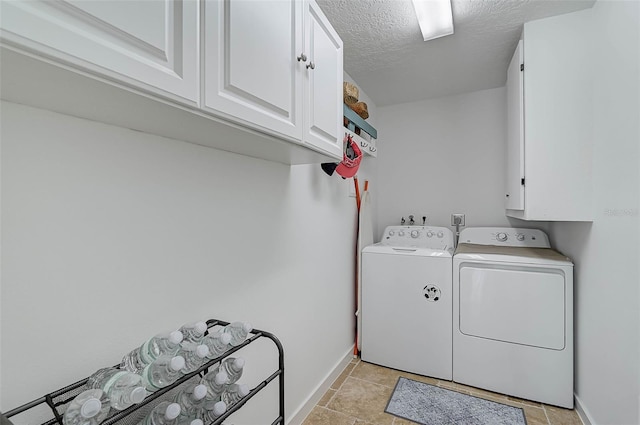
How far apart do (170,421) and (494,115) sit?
3.21 metres

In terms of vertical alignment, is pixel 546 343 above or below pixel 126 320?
below

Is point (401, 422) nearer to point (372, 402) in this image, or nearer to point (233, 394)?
point (372, 402)

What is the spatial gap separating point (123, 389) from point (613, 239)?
2.05 meters

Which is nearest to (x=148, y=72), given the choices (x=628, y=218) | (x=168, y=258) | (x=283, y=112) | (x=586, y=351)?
(x=283, y=112)

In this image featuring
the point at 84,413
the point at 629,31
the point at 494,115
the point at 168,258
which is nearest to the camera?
the point at 84,413

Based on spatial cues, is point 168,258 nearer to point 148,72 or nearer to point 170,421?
point 170,421

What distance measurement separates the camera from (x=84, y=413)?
59 cm

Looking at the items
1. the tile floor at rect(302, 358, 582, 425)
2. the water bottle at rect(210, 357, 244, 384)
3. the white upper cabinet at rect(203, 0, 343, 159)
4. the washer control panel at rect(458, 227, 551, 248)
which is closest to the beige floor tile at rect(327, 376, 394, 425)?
the tile floor at rect(302, 358, 582, 425)

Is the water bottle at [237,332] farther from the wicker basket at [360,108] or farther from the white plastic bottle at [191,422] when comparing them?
the wicker basket at [360,108]

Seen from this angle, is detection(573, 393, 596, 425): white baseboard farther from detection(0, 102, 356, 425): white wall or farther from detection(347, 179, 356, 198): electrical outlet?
detection(347, 179, 356, 198): electrical outlet

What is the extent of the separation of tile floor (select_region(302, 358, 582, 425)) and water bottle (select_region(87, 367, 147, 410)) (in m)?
1.44

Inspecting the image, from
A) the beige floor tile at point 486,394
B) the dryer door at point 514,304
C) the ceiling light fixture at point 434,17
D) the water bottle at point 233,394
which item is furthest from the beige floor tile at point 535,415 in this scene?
the ceiling light fixture at point 434,17

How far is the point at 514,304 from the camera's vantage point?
2.06m

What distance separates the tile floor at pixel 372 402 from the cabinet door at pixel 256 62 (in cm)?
172
